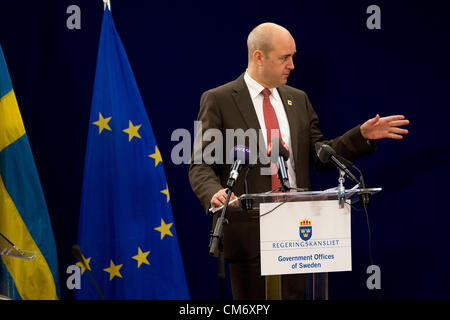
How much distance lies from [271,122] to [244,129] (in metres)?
0.14

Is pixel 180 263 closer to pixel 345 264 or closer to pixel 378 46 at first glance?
pixel 345 264

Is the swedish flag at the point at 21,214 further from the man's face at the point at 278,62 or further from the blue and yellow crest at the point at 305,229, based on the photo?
the blue and yellow crest at the point at 305,229

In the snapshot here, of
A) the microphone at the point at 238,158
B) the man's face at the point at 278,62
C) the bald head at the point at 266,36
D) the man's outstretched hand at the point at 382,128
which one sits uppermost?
the bald head at the point at 266,36

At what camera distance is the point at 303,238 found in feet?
7.77

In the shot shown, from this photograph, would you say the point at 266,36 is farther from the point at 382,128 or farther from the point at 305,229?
the point at 305,229

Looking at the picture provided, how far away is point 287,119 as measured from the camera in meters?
3.11

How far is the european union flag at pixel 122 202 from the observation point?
3.65m

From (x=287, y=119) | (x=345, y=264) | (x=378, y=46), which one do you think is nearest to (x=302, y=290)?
(x=345, y=264)

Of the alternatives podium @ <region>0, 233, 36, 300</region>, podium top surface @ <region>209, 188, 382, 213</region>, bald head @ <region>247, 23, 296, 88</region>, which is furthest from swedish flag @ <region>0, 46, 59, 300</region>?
podium top surface @ <region>209, 188, 382, 213</region>

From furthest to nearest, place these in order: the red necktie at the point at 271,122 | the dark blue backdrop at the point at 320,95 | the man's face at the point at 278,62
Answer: the dark blue backdrop at the point at 320,95, the man's face at the point at 278,62, the red necktie at the point at 271,122

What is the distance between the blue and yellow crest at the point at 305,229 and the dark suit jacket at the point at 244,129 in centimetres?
47

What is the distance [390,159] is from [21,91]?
2512mm

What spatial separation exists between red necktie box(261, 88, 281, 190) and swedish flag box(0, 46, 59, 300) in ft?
4.82

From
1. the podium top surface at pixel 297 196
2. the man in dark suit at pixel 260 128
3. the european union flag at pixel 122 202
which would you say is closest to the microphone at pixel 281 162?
the podium top surface at pixel 297 196
